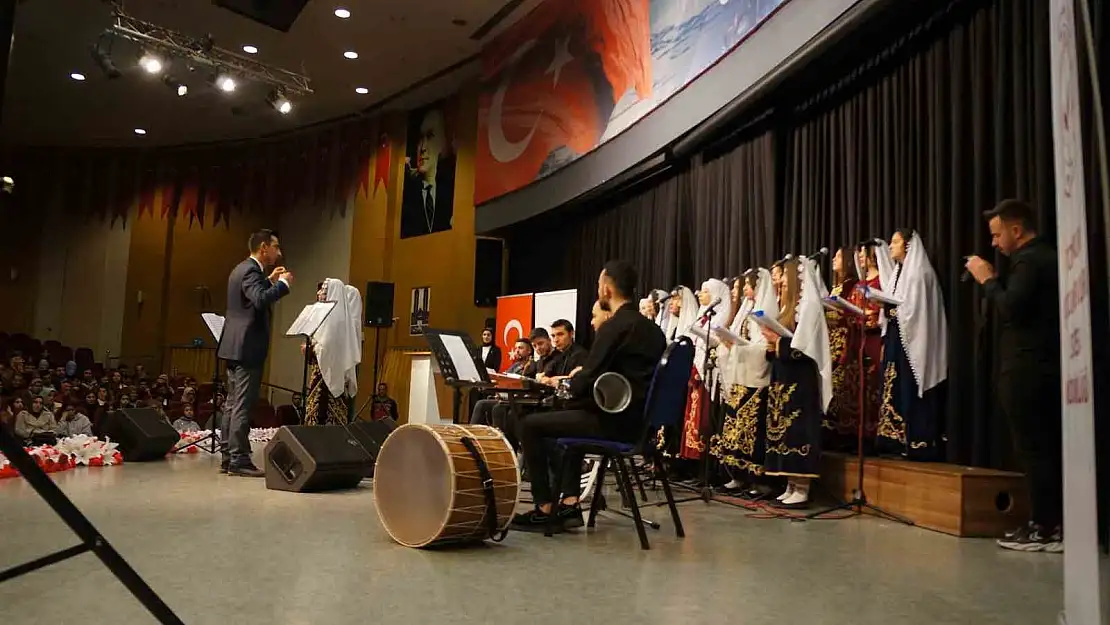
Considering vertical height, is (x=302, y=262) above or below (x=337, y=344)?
above

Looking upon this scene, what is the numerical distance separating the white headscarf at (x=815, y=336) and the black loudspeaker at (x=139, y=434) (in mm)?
4753

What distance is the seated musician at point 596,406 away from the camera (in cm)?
347

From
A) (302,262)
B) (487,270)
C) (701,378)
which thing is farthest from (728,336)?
(302,262)

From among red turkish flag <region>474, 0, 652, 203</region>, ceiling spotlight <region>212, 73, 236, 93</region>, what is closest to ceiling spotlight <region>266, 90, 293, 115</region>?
ceiling spotlight <region>212, 73, 236, 93</region>

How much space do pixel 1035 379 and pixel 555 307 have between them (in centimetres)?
668

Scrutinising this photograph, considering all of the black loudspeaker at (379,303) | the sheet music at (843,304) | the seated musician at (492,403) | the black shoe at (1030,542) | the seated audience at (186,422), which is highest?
the black loudspeaker at (379,303)

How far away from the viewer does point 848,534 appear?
3.85 m

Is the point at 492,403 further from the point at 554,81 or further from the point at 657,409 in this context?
the point at 554,81

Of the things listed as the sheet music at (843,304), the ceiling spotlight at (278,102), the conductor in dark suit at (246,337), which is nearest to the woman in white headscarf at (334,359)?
the conductor in dark suit at (246,337)

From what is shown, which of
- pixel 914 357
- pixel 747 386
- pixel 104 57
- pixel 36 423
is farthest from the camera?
pixel 104 57

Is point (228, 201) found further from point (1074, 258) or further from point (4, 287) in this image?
point (1074, 258)

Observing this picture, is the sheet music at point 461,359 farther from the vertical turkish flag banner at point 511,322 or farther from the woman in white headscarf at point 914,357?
the vertical turkish flag banner at point 511,322

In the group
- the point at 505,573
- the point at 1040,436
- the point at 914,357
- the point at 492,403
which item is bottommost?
the point at 505,573

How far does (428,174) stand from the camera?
42.5 feet
